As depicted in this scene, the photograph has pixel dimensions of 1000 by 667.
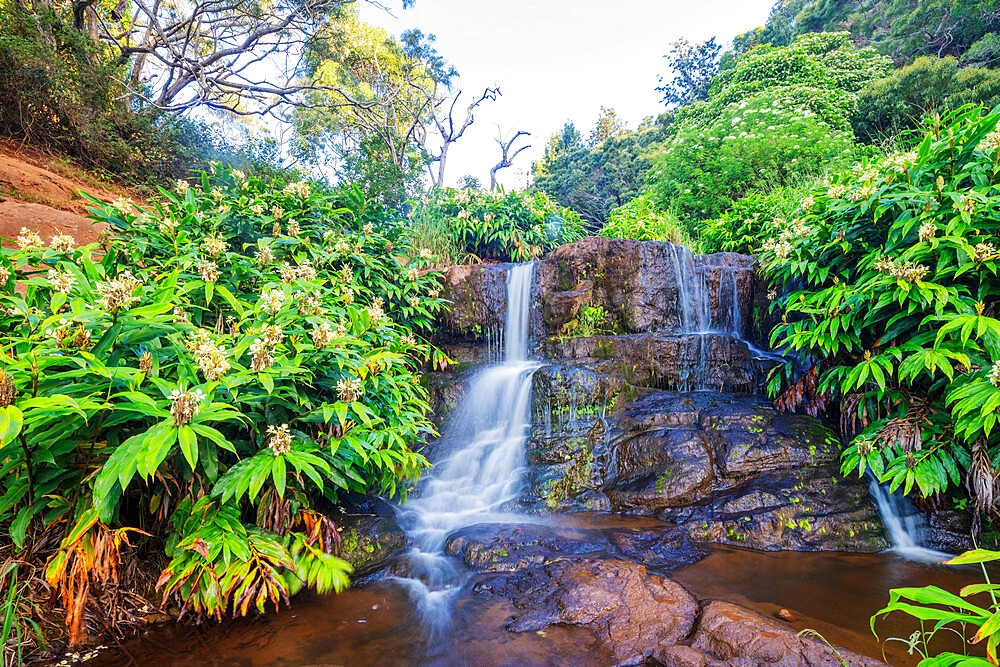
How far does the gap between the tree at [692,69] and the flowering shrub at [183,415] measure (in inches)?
1050

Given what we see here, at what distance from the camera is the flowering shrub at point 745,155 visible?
29.8 ft

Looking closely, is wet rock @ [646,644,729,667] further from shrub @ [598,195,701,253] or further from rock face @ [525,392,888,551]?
shrub @ [598,195,701,253]

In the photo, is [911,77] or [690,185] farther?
[911,77]

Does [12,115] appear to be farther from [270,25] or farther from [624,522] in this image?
[624,522]

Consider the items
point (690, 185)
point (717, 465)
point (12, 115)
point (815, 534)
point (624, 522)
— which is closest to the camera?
point (815, 534)

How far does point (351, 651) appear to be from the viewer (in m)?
2.16

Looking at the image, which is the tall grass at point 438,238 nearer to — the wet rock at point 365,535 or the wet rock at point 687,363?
the wet rock at point 687,363

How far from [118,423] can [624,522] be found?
139 inches

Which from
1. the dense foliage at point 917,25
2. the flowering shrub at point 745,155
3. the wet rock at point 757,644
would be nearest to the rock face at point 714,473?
the wet rock at point 757,644

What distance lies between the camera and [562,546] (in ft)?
10.3

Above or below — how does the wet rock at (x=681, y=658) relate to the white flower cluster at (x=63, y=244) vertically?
below

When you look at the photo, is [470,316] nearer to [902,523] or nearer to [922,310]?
[922,310]

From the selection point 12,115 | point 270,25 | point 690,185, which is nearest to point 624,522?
point 690,185

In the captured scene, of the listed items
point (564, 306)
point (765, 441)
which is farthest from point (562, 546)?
point (564, 306)
